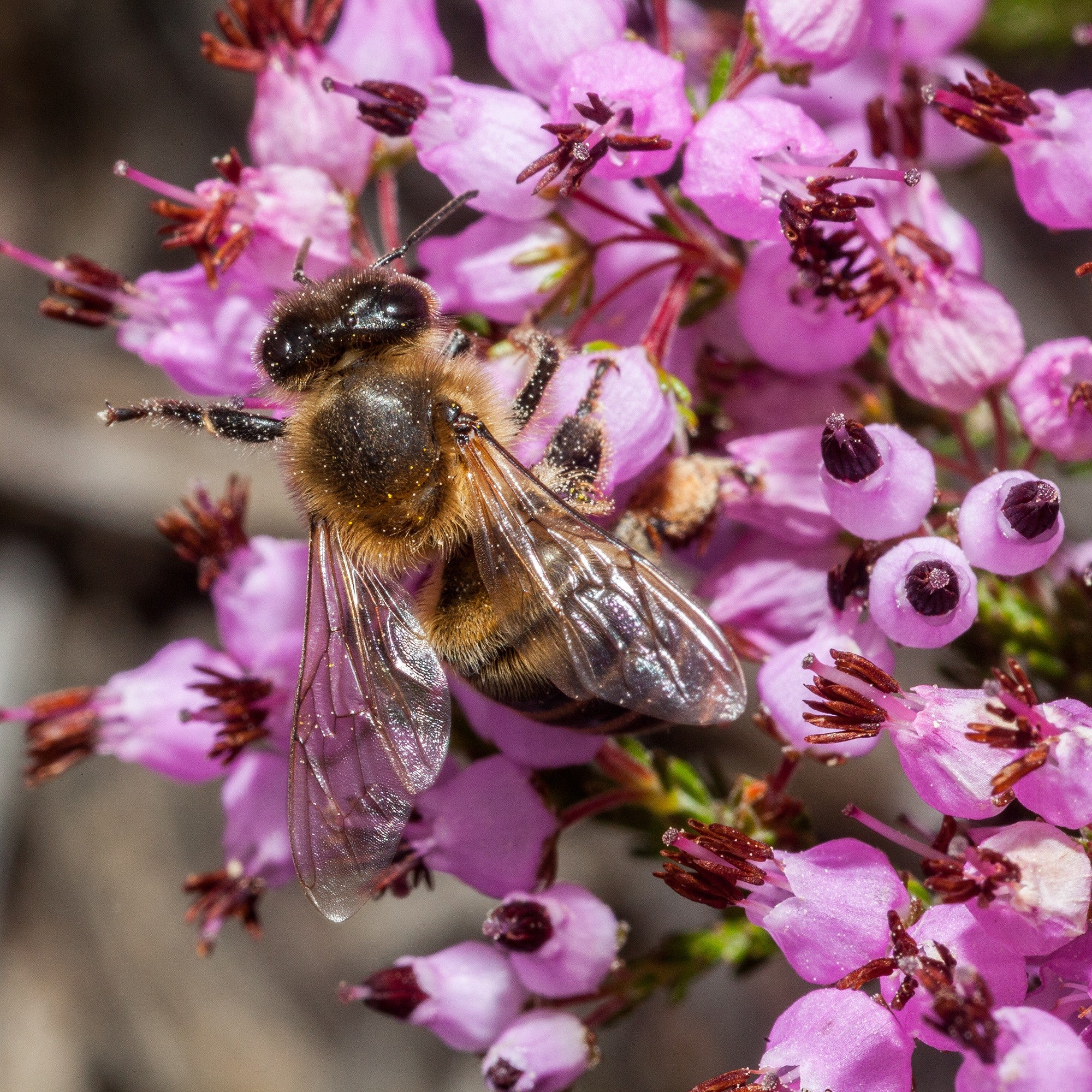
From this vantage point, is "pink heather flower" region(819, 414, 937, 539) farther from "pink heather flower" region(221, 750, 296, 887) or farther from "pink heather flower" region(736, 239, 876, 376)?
"pink heather flower" region(221, 750, 296, 887)

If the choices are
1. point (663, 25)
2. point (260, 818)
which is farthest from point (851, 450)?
point (260, 818)

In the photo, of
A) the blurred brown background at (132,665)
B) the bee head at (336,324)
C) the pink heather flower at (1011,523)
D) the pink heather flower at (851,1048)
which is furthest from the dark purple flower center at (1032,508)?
the blurred brown background at (132,665)

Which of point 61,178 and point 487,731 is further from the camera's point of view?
point 61,178

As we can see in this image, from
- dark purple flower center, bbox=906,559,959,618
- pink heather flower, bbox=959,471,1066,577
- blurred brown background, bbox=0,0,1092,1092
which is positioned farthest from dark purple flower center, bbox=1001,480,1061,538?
blurred brown background, bbox=0,0,1092,1092

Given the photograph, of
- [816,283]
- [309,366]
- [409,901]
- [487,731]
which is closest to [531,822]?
[487,731]

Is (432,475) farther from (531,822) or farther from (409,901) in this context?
(409,901)

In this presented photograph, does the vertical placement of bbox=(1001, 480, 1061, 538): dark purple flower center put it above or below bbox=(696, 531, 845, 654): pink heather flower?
above

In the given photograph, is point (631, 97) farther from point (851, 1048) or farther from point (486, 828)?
point (851, 1048)
